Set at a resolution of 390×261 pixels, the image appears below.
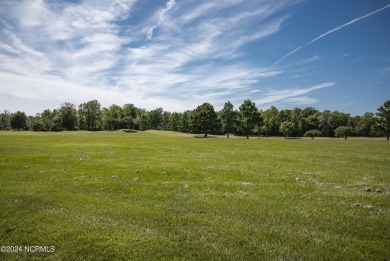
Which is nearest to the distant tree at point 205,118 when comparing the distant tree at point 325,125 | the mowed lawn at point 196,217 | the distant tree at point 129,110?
the distant tree at point 325,125

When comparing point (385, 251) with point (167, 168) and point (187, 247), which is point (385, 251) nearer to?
point (187, 247)

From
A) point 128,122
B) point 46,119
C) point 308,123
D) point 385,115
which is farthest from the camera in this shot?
point 46,119

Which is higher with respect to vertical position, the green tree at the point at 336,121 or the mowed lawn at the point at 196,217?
the green tree at the point at 336,121

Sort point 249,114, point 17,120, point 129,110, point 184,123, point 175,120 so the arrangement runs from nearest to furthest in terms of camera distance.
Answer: point 249,114 < point 17,120 < point 184,123 < point 175,120 < point 129,110

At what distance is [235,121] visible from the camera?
118938mm

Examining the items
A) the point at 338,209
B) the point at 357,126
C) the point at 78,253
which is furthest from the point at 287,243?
the point at 357,126

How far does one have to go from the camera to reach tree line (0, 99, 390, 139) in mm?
113562

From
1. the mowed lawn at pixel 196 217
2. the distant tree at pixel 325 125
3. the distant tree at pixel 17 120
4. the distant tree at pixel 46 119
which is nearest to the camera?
the mowed lawn at pixel 196 217

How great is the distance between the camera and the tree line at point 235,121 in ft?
373

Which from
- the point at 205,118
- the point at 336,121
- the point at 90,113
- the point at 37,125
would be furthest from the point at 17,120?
the point at 336,121

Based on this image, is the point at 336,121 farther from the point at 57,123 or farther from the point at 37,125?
the point at 37,125

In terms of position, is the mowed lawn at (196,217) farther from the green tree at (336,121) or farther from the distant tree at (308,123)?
the green tree at (336,121)

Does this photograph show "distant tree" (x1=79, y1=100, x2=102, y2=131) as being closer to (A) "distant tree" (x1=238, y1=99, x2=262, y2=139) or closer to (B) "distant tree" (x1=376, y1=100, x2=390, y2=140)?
(A) "distant tree" (x1=238, y1=99, x2=262, y2=139)

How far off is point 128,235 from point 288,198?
9031 millimetres
